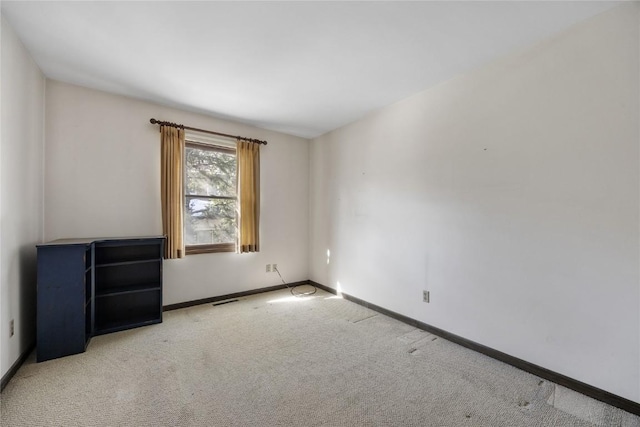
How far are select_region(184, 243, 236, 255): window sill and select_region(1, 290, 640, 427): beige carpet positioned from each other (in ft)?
3.18

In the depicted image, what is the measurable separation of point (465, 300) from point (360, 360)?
3.68 feet

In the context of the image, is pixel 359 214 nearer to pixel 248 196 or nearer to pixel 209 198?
pixel 248 196

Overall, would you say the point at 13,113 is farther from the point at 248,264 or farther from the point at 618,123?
the point at 618,123

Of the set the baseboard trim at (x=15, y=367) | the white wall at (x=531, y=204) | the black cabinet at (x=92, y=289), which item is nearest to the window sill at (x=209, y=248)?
the black cabinet at (x=92, y=289)

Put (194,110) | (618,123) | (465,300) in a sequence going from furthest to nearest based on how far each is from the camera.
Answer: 1. (194,110)
2. (465,300)
3. (618,123)

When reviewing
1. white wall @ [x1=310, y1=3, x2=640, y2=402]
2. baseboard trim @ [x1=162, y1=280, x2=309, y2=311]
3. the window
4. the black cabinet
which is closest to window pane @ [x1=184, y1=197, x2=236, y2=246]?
the window

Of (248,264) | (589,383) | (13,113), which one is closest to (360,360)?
(589,383)

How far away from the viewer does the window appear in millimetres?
3494

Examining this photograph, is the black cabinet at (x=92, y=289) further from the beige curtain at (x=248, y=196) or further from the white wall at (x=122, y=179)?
Answer: the beige curtain at (x=248, y=196)

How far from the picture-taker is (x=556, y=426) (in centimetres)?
154

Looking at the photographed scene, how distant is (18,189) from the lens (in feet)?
6.82

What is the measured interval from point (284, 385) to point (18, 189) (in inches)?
99.1

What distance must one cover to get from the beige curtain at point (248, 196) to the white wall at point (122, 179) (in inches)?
6.0

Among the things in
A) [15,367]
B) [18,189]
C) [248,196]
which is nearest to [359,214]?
[248,196]
